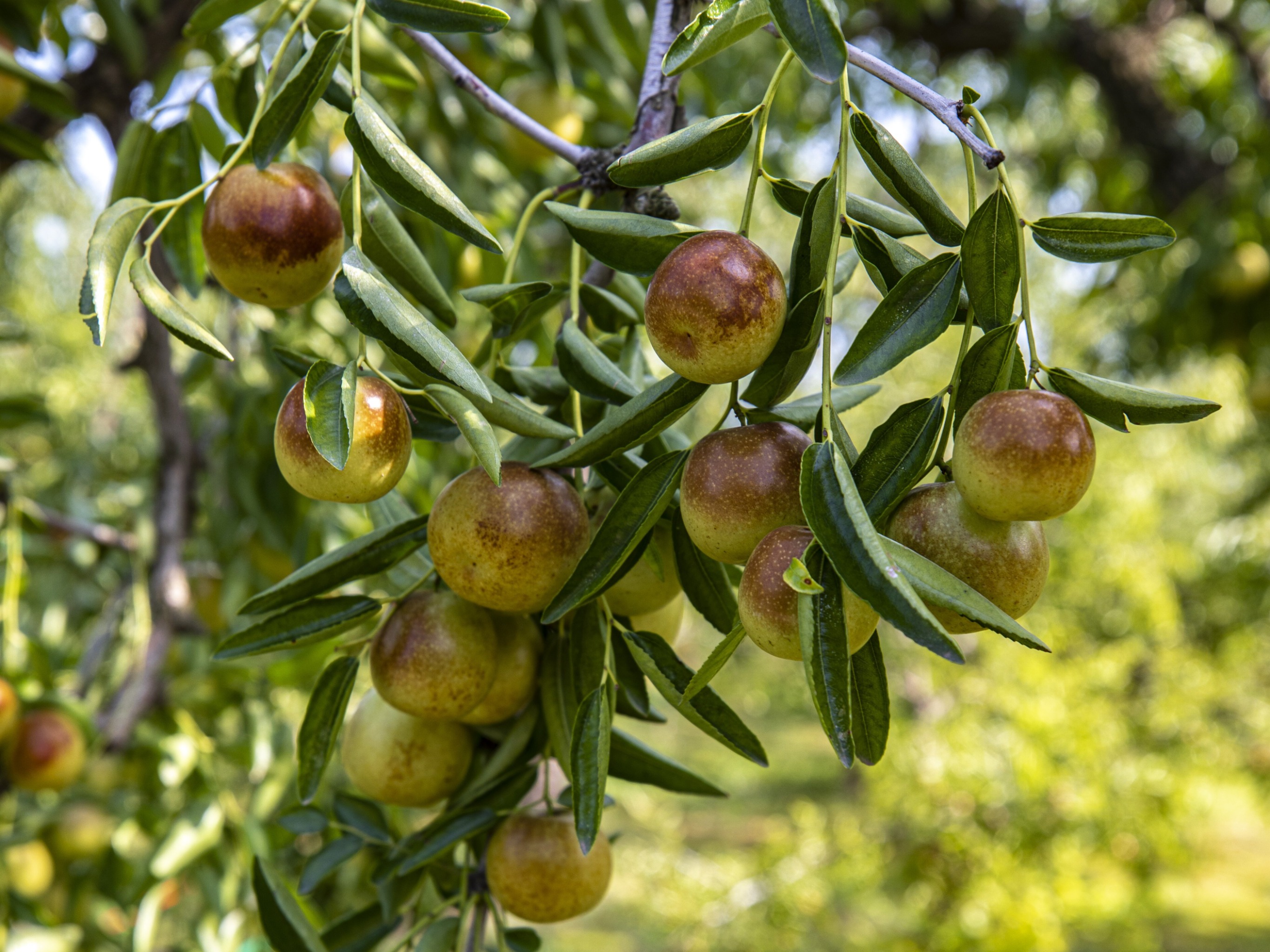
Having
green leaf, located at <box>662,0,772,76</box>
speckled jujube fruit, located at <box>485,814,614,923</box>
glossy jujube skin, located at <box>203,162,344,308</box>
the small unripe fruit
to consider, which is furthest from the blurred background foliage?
green leaf, located at <box>662,0,772,76</box>

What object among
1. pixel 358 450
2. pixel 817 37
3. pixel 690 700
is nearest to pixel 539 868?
pixel 690 700

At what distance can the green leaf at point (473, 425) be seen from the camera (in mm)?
453

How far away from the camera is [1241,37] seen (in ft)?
8.72

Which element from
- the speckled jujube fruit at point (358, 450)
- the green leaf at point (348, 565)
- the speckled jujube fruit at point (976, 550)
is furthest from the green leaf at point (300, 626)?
the speckled jujube fruit at point (976, 550)

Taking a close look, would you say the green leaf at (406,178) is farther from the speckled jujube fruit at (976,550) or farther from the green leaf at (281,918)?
the green leaf at (281,918)

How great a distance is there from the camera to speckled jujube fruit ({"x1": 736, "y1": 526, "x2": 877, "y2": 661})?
16.3 inches

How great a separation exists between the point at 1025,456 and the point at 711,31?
256 millimetres

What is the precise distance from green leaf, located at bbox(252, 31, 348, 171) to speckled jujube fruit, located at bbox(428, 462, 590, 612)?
0.23 meters

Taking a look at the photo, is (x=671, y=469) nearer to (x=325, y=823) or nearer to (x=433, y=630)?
(x=433, y=630)

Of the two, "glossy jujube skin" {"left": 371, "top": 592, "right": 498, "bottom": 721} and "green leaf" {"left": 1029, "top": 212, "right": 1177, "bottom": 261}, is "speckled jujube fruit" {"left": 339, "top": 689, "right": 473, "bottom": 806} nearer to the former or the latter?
"glossy jujube skin" {"left": 371, "top": 592, "right": 498, "bottom": 721}

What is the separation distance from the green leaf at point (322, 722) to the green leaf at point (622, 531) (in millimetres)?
209

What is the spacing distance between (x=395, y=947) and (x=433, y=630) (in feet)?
0.78

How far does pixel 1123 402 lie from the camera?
18.6 inches

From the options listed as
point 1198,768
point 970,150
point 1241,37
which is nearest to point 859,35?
point 1241,37
